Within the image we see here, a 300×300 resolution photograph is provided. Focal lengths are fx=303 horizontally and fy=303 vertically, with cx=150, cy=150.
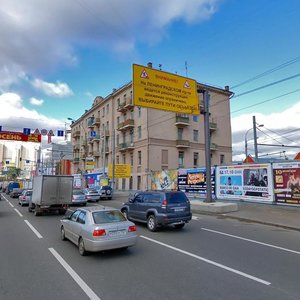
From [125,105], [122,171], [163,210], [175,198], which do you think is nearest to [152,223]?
[163,210]

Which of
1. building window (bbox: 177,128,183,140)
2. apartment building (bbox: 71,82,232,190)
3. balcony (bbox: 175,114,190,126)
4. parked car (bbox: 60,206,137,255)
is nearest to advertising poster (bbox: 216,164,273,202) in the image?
parked car (bbox: 60,206,137,255)

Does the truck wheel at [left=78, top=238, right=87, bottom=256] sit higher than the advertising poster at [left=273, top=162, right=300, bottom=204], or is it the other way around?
the advertising poster at [left=273, top=162, right=300, bottom=204]

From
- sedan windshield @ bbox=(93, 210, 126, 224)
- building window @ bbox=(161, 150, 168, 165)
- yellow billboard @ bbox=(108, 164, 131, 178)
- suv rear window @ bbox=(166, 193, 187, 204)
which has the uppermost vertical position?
building window @ bbox=(161, 150, 168, 165)

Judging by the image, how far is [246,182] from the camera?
2308 centimetres

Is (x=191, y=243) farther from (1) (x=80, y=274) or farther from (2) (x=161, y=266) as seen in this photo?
(1) (x=80, y=274)

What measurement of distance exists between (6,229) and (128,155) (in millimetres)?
38339

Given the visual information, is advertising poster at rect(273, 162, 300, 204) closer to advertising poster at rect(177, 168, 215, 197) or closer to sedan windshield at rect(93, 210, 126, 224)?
advertising poster at rect(177, 168, 215, 197)

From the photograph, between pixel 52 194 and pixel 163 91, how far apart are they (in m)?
10.1

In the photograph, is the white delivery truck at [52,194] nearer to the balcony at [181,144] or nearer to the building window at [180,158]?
the balcony at [181,144]

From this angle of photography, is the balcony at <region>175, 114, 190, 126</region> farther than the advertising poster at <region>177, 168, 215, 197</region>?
Yes

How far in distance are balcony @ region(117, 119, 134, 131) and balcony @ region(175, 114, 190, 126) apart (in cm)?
738

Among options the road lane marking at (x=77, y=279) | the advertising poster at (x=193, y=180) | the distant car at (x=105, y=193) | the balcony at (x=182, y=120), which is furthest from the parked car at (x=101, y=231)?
the balcony at (x=182, y=120)

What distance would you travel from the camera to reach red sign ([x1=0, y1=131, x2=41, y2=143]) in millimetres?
31500

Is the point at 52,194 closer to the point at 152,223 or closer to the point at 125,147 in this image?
the point at 152,223
